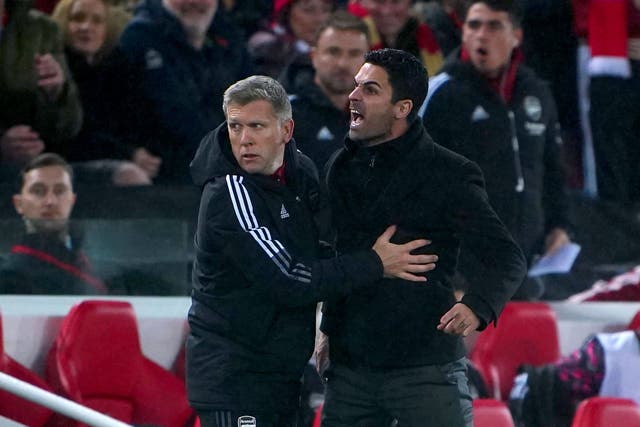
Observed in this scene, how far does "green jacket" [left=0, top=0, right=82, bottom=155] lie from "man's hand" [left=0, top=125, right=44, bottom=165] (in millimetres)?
90

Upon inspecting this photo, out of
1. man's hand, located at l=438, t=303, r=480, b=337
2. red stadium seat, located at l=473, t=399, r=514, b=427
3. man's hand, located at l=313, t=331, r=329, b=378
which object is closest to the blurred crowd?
red stadium seat, located at l=473, t=399, r=514, b=427

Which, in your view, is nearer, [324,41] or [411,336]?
[411,336]

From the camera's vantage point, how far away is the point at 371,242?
3984mm

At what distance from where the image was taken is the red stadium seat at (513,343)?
5.71 meters

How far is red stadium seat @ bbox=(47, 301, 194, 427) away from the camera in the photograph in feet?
16.5

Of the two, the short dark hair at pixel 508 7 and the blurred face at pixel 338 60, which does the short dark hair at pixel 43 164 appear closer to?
the blurred face at pixel 338 60

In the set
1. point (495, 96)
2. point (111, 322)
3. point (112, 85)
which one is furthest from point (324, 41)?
point (111, 322)

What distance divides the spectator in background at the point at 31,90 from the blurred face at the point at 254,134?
2486 millimetres

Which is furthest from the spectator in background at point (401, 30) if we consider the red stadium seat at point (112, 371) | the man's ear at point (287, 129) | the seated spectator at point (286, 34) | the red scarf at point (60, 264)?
the man's ear at point (287, 129)

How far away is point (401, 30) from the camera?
280 inches

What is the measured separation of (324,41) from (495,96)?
72 cm

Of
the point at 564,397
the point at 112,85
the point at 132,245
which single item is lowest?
the point at 564,397

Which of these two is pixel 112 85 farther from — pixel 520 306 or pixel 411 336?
pixel 411 336

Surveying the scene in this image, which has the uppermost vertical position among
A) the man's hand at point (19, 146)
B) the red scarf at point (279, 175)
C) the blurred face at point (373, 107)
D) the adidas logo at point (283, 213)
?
the blurred face at point (373, 107)
